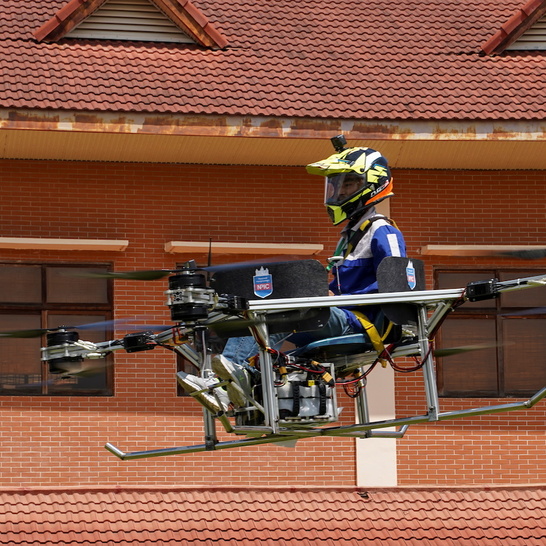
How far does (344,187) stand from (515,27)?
8.12 meters

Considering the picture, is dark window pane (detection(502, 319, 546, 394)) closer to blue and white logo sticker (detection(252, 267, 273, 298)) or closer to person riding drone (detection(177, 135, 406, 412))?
person riding drone (detection(177, 135, 406, 412))

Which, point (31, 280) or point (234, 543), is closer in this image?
point (234, 543)

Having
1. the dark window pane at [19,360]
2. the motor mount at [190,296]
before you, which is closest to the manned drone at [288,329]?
the motor mount at [190,296]

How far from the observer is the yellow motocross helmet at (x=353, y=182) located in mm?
10930

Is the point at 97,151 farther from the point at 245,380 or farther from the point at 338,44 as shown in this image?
the point at 245,380

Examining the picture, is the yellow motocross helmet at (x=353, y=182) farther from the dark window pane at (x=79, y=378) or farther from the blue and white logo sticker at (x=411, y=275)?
the dark window pane at (x=79, y=378)

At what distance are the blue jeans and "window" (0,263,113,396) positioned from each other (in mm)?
6872

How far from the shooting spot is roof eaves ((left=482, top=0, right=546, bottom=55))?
60.5ft

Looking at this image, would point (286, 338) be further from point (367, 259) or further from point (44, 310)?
point (44, 310)

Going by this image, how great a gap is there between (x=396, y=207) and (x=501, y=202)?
1.18 m

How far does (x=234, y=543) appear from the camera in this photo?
1633 centimetres

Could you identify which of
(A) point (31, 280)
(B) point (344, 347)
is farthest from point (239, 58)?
(B) point (344, 347)

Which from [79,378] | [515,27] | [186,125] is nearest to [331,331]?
[186,125]

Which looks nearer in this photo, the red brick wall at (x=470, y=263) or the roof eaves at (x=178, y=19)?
the roof eaves at (x=178, y=19)
